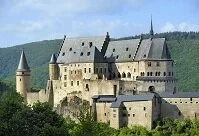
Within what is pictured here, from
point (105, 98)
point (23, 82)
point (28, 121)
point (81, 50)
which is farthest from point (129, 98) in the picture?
point (23, 82)

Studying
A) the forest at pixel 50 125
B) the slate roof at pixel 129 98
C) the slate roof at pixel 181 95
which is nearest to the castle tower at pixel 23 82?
the forest at pixel 50 125

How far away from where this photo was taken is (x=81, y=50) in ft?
277

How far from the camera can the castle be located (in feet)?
235

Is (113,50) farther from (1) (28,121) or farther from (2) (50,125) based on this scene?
(1) (28,121)

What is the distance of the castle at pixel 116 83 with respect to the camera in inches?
2820

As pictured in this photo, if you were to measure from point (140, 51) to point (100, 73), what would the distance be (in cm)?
577

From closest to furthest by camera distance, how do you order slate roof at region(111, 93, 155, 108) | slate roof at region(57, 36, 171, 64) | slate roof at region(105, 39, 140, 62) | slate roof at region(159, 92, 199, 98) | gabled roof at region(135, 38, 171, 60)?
slate roof at region(159, 92, 199, 98), slate roof at region(111, 93, 155, 108), gabled roof at region(135, 38, 171, 60), slate roof at region(57, 36, 171, 64), slate roof at region(105, 39, 140, 62)

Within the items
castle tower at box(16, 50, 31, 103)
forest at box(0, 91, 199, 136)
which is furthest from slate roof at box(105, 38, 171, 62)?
castle tower at box(16, 50, 31, 103)

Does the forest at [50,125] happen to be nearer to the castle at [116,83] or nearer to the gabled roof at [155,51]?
the castle at [116,83]

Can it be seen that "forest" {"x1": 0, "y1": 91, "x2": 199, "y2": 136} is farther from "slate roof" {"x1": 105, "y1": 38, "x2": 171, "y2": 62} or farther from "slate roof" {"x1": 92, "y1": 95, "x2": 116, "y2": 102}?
"slate roof" {"x1": 105, "y1": 38, "x2": 171, "y2": 62}

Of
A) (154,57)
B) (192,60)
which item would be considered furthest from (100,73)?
(192,60)

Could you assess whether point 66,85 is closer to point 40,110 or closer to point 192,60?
point 40,110

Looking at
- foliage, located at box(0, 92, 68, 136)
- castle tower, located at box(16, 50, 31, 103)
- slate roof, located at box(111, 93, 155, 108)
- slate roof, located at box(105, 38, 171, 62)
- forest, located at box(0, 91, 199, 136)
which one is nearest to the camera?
foliage, located at box(0, 92, 68, 136)

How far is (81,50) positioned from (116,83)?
8940mm
